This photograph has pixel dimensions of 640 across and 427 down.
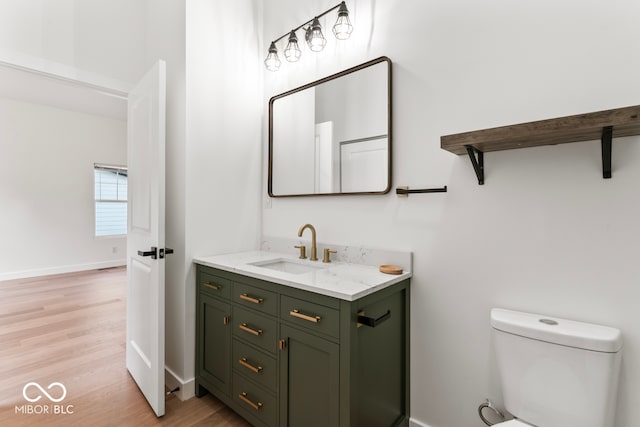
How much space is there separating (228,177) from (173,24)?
1127 mm

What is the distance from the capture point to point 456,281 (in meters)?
1.49

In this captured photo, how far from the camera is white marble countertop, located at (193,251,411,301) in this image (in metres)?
1.30

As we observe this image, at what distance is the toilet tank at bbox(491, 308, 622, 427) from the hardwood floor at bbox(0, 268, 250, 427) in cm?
146

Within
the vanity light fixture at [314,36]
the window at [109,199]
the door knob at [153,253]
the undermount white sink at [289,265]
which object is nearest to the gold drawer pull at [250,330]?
the undermount white sink at [289,265]

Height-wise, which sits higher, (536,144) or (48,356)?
(536,144)

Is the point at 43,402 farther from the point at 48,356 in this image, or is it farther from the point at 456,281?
the point at 456,281

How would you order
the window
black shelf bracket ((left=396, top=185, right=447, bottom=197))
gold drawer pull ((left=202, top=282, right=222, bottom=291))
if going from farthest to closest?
the window, gold drawer pull ((left=202, top=282, right=222, bottom=291)), black shelf bracket ((left=396, top=185, right=447, bottom=197))

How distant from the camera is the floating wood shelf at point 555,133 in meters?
0.96

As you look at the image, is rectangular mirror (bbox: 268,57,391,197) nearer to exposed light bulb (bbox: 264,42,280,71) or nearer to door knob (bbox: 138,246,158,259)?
exposed light bulb (bbox: 264,42,280,71)

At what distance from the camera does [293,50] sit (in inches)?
81.3

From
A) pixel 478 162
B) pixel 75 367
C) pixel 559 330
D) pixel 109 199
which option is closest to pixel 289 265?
pixel 478 162

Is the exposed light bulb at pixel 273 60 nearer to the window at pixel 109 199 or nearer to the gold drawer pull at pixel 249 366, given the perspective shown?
the gold drawer pull at pixel 249 366

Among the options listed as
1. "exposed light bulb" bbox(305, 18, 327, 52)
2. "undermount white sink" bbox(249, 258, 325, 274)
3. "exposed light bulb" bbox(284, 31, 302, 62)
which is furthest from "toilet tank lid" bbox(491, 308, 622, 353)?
"exposed light bulb" bbox(284, 31, 302, 62)

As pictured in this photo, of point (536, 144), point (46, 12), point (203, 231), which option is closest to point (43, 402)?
point (203, 231)
